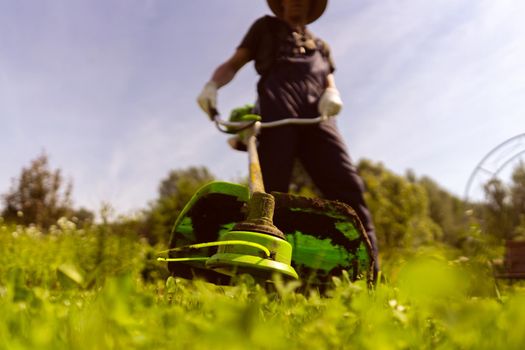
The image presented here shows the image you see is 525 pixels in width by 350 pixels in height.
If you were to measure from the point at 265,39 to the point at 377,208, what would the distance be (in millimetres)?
9108

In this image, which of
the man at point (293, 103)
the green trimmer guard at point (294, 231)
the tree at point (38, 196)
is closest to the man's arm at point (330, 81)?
the man at point (293, 103)

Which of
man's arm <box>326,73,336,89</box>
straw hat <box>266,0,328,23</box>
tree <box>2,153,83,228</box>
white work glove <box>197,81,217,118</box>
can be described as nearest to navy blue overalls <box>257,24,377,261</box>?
man's arm <box>326,73,336,89</box>

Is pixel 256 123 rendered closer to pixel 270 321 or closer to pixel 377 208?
pixel 270 321

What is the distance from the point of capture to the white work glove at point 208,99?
330cm

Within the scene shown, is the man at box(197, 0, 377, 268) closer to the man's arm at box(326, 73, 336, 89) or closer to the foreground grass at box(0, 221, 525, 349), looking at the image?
the man's arm at box(326, 73, 336, 89)

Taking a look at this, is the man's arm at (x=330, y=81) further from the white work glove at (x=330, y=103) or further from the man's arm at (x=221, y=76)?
the man's arm at (x=221, y=76)

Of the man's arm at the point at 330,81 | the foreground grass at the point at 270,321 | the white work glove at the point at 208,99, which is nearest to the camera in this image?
the foreground grass at the point at 270,321

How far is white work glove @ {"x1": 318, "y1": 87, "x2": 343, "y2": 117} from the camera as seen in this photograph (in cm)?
336

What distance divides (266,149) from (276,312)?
1.89 metres

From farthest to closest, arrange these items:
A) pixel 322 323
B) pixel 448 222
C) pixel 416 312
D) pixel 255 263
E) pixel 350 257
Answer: pixel 448 222, pixel 350 257, pixel 255 263, pixel 416 312, pixel 322 323

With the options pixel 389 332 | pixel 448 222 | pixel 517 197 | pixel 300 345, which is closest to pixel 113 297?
pixel 300 345

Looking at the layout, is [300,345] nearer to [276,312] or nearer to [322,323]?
[322,323]

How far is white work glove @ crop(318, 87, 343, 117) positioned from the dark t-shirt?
45cm

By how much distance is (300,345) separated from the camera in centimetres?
100
